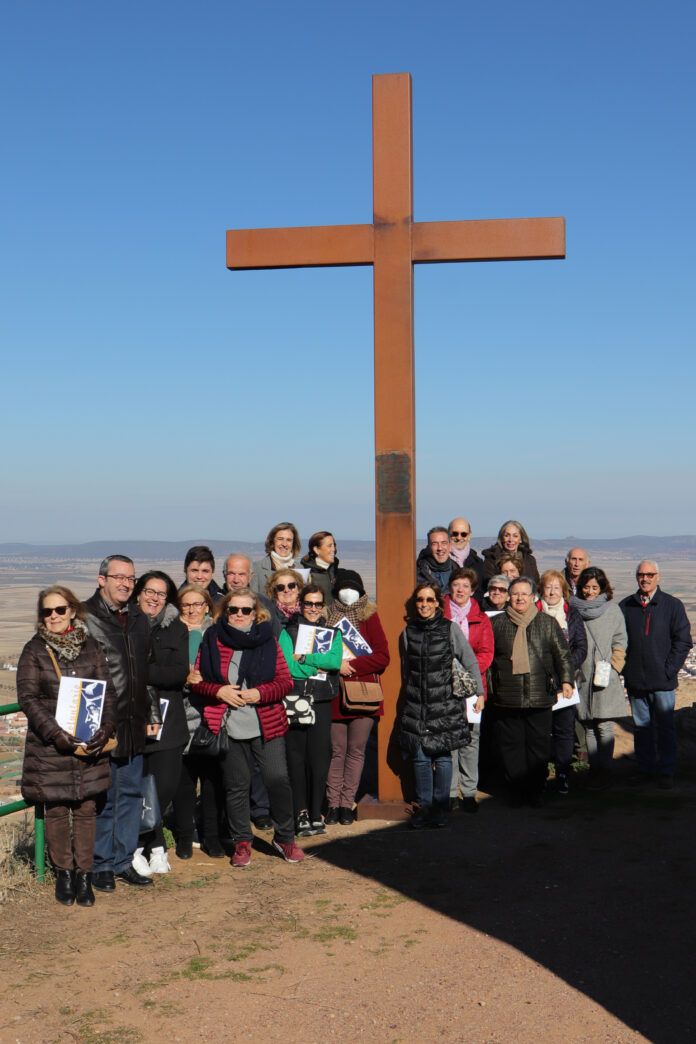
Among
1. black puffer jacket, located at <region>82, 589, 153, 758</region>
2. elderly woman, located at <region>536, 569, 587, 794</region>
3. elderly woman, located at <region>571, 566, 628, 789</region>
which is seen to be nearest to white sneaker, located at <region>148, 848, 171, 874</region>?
black puffer jacket, located at <region>82, 589, 153, 758</region>

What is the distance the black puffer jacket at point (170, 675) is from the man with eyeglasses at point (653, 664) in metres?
3.94

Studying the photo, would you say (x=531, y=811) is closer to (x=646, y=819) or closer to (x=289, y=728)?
(x=646, y=819)

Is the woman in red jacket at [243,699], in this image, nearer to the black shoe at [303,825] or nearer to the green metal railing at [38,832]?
the black shoe at [303,825]

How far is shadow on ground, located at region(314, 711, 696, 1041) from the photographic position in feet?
15.0

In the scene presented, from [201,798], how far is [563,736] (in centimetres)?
294

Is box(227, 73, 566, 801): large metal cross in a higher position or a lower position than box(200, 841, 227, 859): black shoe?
higher

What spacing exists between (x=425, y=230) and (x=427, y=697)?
3309 millimetres

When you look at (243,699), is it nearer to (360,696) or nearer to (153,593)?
(153,593)

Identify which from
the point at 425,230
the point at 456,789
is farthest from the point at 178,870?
the point at 425,230

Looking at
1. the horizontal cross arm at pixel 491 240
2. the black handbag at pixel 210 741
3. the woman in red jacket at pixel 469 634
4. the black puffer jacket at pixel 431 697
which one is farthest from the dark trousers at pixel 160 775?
the horizontal cross arm at pixel 491 240

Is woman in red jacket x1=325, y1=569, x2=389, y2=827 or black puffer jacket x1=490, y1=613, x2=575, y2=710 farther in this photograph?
black puffer jacket x1=490, y1=613, x2=575, y2=710

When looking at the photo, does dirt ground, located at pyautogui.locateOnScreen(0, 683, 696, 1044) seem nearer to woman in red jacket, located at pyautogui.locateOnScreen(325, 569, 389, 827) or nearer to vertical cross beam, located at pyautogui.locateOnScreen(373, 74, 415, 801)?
woman in red jacket, located at pyautogui.locateOnScreen(325, 569, 389, 827)

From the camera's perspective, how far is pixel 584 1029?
4.10 metres

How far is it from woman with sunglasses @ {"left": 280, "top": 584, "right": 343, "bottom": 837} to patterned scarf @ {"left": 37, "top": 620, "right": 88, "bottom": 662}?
167 cm
